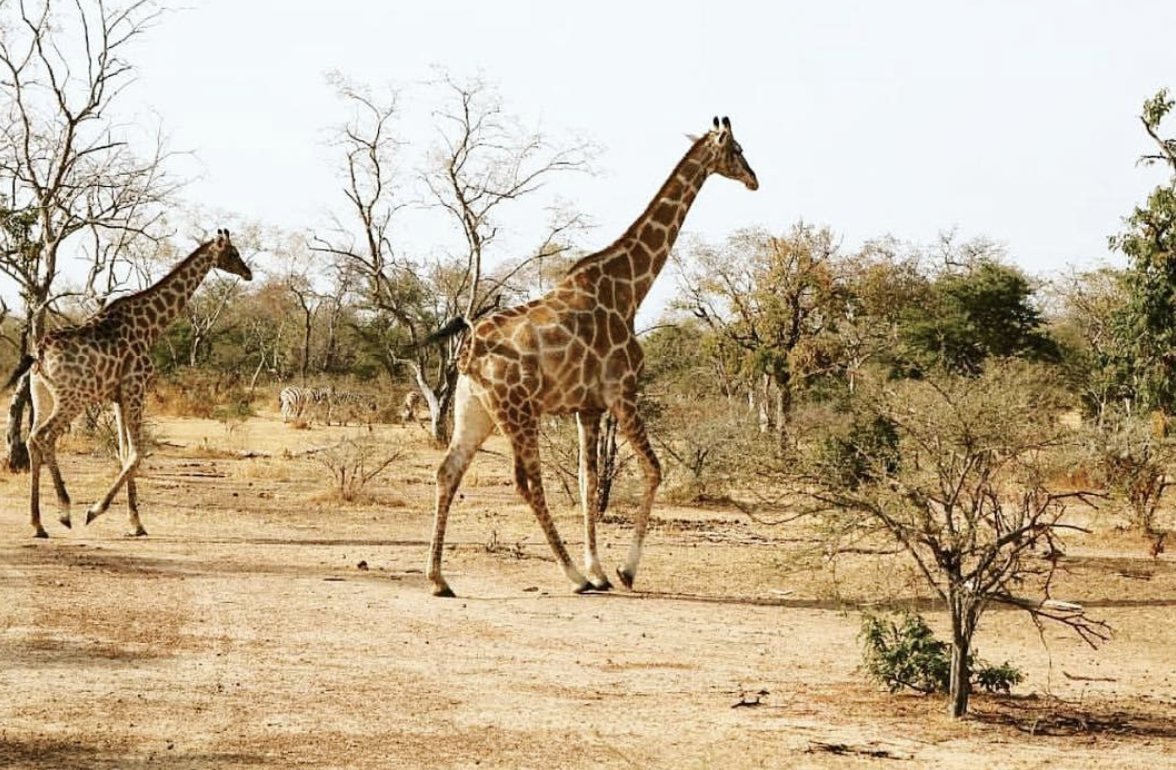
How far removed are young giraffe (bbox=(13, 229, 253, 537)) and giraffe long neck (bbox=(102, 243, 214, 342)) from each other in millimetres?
11

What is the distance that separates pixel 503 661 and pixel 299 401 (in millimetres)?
28162

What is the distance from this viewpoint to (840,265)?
3256 centimetres

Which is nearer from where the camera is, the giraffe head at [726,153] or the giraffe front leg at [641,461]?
the giraffe front leg at [641,461]

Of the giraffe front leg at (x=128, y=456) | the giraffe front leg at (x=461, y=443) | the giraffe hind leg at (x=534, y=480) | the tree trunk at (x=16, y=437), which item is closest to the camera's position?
the giraffe front leg at (x=461, y=443)

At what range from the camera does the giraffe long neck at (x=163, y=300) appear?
554 inches

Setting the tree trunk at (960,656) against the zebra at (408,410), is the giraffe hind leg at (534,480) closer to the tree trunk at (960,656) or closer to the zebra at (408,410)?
the tree trunk at (960,656)

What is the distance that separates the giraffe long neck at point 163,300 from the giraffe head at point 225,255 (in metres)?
0.07

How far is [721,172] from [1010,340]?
75.5 ft

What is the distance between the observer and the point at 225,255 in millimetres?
15250

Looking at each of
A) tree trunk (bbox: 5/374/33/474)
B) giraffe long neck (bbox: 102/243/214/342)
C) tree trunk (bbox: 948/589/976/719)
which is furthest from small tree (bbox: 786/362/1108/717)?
tree trunk (bbox: 5/374/33/474)

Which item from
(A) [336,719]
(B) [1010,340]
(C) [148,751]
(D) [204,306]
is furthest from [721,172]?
(D) [204,306]

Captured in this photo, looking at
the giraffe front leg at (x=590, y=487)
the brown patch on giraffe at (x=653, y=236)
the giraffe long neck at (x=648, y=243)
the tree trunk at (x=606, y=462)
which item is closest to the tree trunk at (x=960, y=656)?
the giraffe front leg at (x=590, y=487)

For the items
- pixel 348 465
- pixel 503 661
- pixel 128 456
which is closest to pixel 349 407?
pixel 348 465

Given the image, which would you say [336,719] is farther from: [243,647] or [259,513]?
[259,513]
